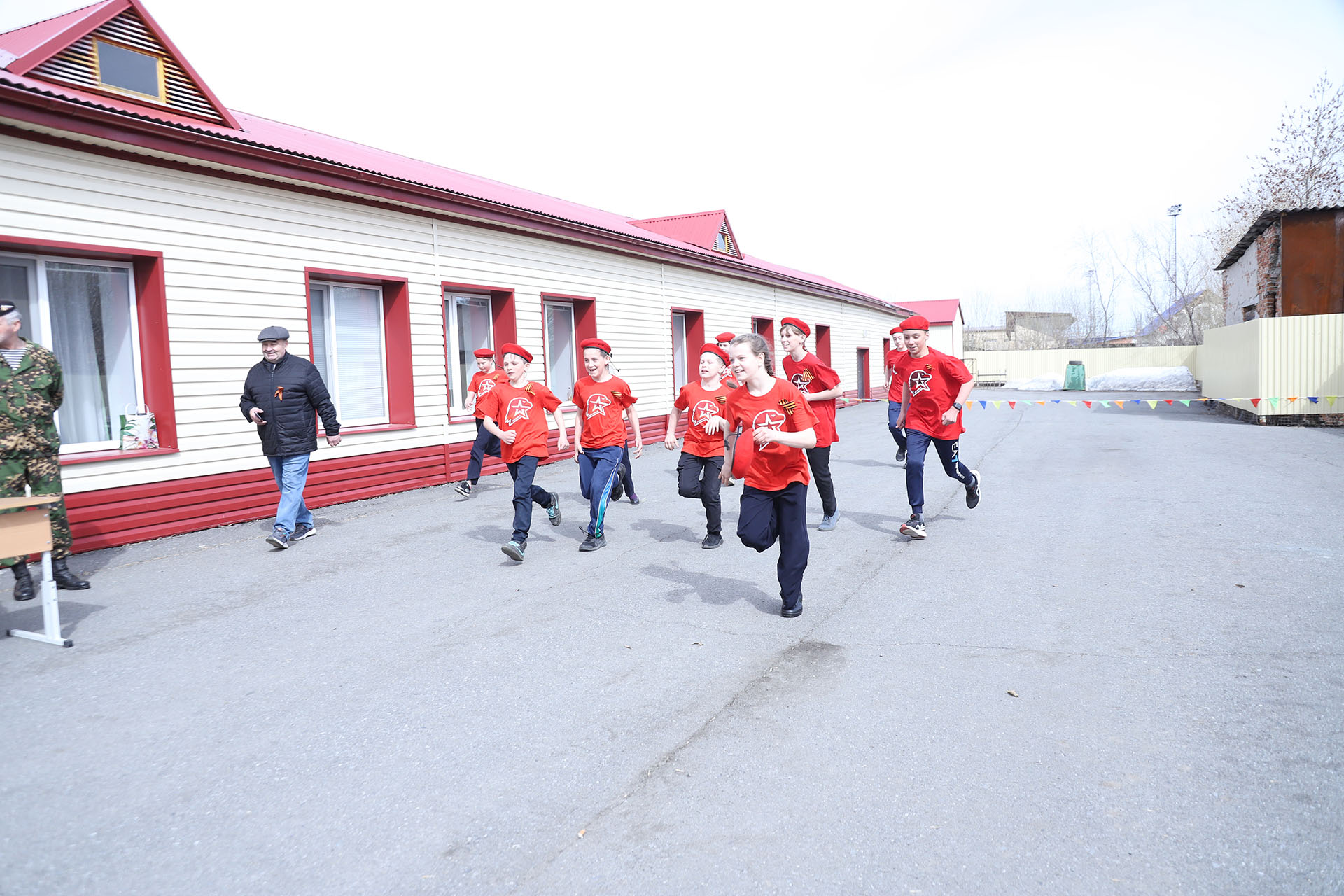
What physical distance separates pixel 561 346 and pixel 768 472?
1010cm

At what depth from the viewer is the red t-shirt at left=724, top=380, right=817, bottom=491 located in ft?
16.5

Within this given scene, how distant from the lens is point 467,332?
1255 centimetres

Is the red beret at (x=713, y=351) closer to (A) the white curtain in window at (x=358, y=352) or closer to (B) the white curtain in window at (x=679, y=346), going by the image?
(A) the white curtain in window at (x=358, y=352)

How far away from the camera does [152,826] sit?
2947 millimetres

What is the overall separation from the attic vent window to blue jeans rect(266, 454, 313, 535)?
14.8 feet

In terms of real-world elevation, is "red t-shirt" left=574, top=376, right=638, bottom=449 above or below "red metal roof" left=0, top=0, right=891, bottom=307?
below

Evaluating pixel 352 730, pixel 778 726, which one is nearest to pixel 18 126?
pixel 352 730

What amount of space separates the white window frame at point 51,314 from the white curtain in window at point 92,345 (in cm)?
2

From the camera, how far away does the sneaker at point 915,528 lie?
7383 millimetres

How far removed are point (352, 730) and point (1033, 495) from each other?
808 centimetres

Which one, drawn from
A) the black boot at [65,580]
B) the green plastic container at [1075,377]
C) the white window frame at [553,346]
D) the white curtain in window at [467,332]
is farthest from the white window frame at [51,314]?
the green plastic container at [1075,377]

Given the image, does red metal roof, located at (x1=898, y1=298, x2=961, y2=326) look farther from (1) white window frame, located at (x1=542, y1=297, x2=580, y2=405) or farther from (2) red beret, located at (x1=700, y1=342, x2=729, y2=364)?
(2) red beret, located at (x1=700, y1=342, x2=729, y2=364)

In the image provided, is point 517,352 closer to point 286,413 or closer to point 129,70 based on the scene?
point 286,413

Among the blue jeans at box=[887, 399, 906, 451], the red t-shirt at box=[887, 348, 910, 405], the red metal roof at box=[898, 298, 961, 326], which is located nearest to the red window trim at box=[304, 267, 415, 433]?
the red t-shirt at box=[887, 348, 910, 405]
